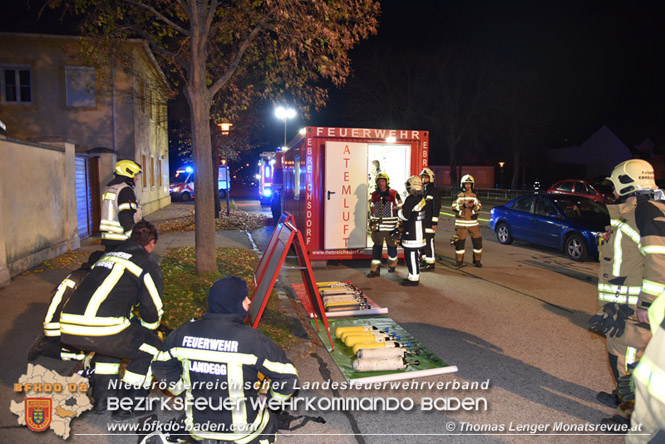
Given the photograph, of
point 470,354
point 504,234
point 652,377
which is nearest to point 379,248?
point 470,354

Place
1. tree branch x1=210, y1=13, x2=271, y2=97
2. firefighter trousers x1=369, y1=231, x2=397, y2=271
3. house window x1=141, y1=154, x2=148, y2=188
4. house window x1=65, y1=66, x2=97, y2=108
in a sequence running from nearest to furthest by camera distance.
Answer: tree branch x1=210, y1=13, x2=271, y2=97 < firefighter trousers x1=369, y1=231, x2=397, y2=271 < house window x1=65, y1=66, x2=97, y2=108 < house window x1=141, y1=154, x2=148, y2=188

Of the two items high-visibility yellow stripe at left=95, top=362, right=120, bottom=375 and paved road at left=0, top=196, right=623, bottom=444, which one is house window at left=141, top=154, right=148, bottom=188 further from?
high-visibility yellow stripe at left=95, top=362, right=120, bottom=375

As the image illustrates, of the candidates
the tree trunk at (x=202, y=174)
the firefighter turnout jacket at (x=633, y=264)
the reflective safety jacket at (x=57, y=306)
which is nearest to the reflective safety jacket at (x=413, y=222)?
the tree trunk at (x=202, y=174)

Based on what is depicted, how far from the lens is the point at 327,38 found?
7.93m

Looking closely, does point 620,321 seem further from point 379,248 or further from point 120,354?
point 379,248

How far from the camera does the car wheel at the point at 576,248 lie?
1020 cm

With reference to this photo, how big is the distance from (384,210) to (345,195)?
121cm

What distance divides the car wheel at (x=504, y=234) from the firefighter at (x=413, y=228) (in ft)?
19.9

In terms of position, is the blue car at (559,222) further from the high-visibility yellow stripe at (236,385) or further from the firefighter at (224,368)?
the high-visibility yellow stripe at (236,385)

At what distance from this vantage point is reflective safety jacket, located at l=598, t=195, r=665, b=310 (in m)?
3.31

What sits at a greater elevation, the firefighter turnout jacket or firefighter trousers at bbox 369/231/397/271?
the firefighter turnout jacket

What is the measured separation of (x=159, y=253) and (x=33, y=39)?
42.2 feet

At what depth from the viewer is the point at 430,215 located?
9305mm

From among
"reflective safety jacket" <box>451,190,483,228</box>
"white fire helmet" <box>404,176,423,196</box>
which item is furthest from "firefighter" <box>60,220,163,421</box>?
"reflective safety jacket" <box>451,190,483,228</box>
